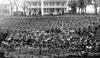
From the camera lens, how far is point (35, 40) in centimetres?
2089

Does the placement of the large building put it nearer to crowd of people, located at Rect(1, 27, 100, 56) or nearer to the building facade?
the building facade

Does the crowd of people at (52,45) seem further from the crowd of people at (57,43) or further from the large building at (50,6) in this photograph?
the large building at (50,6)

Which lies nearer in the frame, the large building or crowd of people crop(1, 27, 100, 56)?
crowd of people crop(1, 27, 100, 56)

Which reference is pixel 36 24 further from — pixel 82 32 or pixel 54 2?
pixel 54 2

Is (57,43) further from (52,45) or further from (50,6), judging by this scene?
(50,6)

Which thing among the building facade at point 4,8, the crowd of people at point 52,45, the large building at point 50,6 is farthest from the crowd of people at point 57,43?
the building facade at point 4,8

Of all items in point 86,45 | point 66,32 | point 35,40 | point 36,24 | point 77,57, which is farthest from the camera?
point 36,24

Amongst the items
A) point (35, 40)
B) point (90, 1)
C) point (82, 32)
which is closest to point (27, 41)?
point (35, 40)

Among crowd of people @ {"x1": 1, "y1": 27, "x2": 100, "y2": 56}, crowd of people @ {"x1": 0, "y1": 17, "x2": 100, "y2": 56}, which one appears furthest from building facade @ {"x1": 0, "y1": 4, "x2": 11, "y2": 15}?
crowd of people @ {"x1": 1, "y1": 27, "x2": 100, "y2": 56}

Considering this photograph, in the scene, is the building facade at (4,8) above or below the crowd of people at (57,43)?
above

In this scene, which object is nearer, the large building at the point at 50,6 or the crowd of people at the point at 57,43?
the crowd of people at the point at 57,43

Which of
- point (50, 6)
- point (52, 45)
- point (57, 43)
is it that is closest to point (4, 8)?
point (50, 6)

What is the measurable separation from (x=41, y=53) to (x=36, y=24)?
1220 centimetres

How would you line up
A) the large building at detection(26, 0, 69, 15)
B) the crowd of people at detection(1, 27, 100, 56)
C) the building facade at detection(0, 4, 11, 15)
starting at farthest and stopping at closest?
1. the building facade at detection(0, 4, 11, 15)
2. the large building at detection(26, 0, 69, 15)
3. the crowd of people at detection(1, 27, 100, 56)
